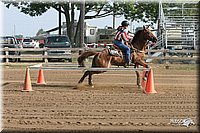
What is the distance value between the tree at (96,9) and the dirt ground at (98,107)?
2384cm

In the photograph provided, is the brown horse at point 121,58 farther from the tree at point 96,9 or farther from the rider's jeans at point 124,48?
the tree at point 96,9

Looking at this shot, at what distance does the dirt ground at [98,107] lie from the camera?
28.2 ft

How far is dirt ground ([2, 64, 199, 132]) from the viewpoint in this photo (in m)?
8.61

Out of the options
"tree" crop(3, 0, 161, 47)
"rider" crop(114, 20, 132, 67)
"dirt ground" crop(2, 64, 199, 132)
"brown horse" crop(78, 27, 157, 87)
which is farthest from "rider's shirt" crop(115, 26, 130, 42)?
"tree" crop(3, 0, 161, 47)

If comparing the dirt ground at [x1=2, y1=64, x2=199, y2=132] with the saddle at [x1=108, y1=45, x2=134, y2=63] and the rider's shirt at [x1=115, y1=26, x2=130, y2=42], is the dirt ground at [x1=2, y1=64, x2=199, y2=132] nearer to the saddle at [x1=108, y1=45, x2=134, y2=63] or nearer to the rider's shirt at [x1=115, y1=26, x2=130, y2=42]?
the saddle at [x1=108, y1=45, x2=134, y2=63]

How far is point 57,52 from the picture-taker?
2966cm

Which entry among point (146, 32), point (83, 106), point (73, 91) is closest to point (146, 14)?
point (146, 32)

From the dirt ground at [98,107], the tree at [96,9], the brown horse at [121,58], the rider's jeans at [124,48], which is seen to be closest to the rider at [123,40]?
the rider's jeans at [124,48]

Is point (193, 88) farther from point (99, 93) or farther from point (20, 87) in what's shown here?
point (20, 87)

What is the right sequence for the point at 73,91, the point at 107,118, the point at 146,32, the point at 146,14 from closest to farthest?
the point at 107,118, the point at 73,91, the point at 146,32, the point at 146,14

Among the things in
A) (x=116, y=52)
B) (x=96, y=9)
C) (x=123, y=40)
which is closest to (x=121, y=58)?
(x=116, y=52)

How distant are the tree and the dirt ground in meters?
23.8

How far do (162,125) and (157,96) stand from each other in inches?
166

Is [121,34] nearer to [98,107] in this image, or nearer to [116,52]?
[116,52]
